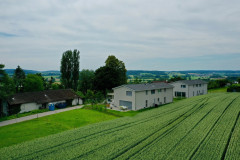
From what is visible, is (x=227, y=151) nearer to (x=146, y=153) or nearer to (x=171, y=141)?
(x=171, y=141)

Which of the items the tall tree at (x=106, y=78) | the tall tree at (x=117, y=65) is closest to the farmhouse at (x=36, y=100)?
the tall tree at (x=106, y=78)

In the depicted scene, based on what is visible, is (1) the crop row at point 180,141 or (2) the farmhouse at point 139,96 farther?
(2) the farmhouse at point 139,96

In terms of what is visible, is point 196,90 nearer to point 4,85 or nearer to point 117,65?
point 117,65

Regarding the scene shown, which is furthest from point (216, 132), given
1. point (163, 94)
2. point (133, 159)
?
point (163, 94)

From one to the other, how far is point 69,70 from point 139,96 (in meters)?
24.3

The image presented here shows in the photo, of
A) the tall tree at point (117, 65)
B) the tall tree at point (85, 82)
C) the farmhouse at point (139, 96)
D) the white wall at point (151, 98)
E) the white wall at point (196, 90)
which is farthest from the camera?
the tall tree at point (85, 82)

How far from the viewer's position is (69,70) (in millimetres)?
46969

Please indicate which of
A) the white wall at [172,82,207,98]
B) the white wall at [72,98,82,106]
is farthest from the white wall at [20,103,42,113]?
the white wall at [172,82,207,98]

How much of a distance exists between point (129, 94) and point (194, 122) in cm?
1522

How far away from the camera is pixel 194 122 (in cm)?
1984

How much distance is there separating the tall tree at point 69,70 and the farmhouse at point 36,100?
6.20 meters

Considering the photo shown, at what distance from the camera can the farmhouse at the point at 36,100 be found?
3175cm

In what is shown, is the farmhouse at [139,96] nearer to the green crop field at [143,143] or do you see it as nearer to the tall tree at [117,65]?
the green crop field at [143,143]

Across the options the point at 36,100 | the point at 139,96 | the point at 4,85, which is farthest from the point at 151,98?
the point at 4,85
